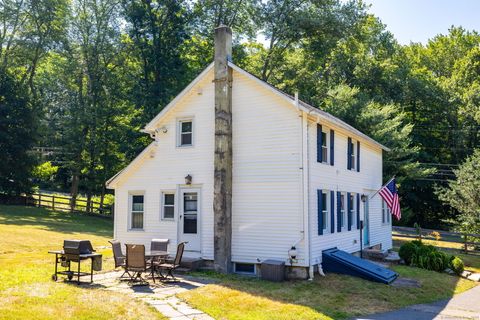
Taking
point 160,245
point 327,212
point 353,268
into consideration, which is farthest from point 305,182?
point 160,245

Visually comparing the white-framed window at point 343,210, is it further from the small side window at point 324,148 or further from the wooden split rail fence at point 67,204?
the wooden split rail fence at point 67,204

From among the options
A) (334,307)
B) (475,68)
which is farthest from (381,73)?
(334,307)

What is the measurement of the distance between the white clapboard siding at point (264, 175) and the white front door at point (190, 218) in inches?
61.4

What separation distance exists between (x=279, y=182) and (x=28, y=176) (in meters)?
28.4

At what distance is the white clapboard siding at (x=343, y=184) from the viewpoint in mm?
15180

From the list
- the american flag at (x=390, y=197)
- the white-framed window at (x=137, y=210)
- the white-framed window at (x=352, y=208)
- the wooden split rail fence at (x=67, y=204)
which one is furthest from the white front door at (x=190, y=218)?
the wooden split rail fence at (x=67, y=204)

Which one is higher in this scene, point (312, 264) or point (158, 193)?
point (158, 193)

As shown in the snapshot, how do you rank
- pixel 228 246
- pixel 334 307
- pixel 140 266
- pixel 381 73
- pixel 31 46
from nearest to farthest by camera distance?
pixel 334 307 → pixel 140 266 → pixel 228 246 → pixel 31 46 → pixel 381 73

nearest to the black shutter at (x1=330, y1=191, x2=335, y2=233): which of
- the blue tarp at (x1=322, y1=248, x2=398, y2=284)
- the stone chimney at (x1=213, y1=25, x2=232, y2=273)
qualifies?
the blue tarp at (x1=322, y1=248, x2=398, y2=284)

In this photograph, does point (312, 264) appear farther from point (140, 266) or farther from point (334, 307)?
point (140, 266)

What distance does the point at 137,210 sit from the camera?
17859mm

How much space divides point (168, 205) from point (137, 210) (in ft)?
5.14

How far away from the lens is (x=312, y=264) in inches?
568

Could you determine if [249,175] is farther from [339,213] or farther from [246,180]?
[339,213]
